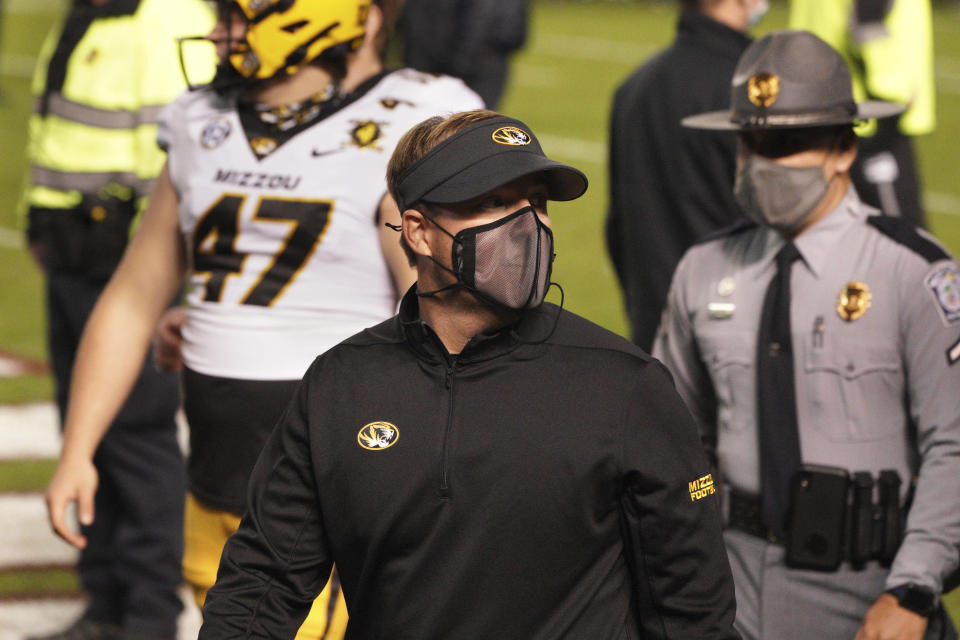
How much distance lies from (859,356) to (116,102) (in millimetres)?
2903

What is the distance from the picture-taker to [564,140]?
16.7 meters

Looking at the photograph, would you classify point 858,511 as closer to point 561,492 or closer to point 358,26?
point 561,492

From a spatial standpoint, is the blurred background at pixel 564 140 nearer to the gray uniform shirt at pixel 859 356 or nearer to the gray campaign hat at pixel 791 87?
the gray uniform shirt at pixel 859 356

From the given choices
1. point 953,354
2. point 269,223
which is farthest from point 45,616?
point 953,354

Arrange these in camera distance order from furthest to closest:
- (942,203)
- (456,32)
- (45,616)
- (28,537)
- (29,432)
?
(942,203)
(456,32)
(29,432)
(28,537)
(45,616)

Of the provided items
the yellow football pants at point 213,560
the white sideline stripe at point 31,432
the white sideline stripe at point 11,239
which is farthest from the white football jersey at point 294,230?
the white sideline stripe at point 11,239

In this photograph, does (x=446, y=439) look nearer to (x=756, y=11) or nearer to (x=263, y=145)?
(x=263, y=145)

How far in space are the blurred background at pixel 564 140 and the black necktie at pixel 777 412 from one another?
8.31 feet

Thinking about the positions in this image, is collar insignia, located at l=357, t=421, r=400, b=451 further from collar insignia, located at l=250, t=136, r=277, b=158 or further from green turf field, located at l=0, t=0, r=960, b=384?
green turf field, located at l=0, t=0, r=960, b=384

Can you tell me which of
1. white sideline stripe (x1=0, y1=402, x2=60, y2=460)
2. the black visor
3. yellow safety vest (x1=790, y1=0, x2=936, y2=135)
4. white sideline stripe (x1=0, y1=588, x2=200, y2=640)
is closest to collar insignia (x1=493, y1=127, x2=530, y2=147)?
the black visor

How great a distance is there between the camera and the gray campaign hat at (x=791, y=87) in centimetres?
370

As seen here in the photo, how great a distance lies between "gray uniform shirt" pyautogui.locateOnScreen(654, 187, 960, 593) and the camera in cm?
336

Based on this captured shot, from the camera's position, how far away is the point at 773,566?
140 inches

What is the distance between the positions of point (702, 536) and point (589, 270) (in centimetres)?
903
